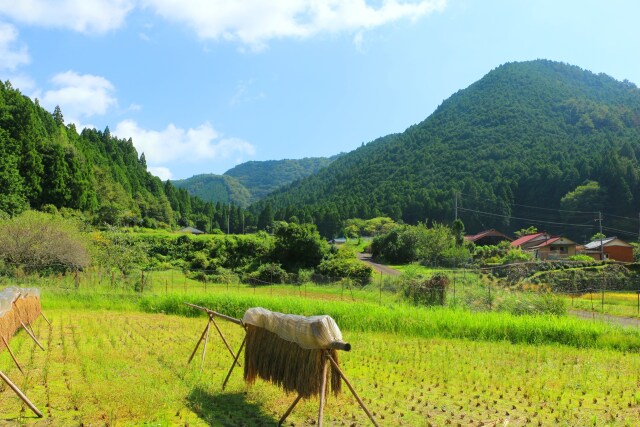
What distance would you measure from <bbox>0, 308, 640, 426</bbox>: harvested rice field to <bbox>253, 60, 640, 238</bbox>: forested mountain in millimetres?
71982

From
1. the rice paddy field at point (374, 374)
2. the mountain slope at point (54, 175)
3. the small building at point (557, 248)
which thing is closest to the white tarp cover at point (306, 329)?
the rice paddy field at point (374, 374)

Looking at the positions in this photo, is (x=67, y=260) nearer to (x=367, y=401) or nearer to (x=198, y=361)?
(x=198, y=361)

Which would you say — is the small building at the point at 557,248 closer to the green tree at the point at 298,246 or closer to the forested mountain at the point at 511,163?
the forested mountain at the point at 511,163

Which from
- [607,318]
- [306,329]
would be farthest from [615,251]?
[306,329]

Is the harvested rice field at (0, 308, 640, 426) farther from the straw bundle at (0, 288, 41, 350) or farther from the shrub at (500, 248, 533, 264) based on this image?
the shrub at (500, 248, 533, 264)

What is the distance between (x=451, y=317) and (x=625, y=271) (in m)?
24.7

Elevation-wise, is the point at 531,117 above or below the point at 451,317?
above

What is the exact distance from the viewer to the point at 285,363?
7.21 m

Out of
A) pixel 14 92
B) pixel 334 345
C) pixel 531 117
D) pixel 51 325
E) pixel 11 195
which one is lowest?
pixel 51 325

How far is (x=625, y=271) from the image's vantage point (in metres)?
34.3

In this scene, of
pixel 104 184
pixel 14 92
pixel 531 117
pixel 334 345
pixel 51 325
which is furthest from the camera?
pixel 531 117

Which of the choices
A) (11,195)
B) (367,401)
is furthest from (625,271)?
(11,195)

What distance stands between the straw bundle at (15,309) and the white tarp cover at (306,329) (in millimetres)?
5152

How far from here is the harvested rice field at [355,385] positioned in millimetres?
7160
